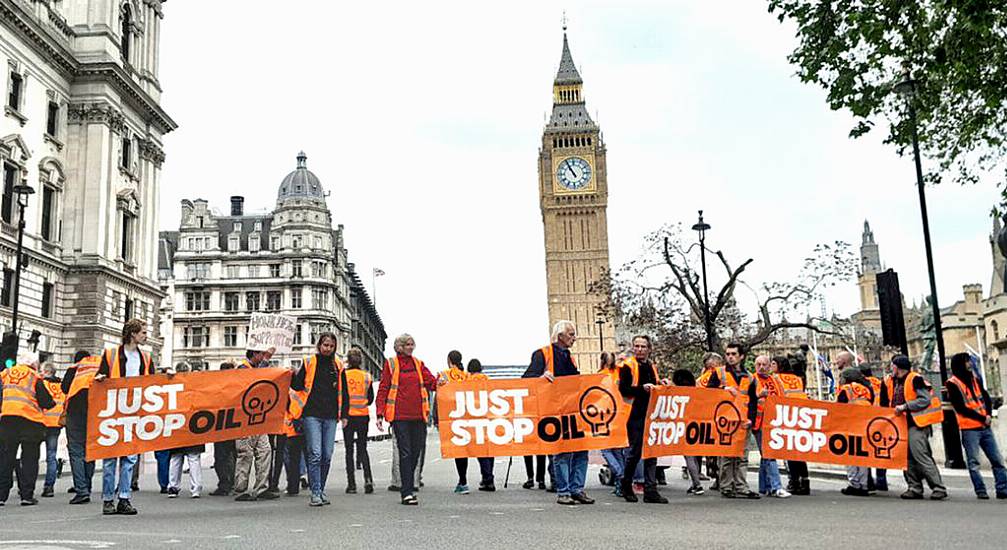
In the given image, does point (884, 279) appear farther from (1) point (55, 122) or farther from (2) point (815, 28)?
(1) point (55, 122)

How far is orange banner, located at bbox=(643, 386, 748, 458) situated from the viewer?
1198 centimetres

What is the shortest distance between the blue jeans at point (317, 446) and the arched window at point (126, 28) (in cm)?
4311

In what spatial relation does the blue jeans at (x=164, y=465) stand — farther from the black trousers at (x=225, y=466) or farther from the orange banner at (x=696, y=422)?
the orange banner at (x=696, y=422)

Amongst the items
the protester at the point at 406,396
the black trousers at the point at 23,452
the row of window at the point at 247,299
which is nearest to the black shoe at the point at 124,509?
the protester at the point at 406,396

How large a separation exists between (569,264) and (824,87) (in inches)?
4964

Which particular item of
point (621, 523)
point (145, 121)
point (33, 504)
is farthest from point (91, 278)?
point (621, 523)

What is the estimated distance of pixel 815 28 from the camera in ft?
58.2

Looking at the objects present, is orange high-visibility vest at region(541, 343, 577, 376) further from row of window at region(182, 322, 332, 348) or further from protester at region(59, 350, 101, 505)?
row of window at region(182, 322, 332, 348)

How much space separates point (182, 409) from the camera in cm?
1127

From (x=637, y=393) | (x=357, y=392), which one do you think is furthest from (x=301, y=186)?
(x=637, y=393)

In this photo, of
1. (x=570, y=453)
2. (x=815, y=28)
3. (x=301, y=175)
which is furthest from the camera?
(x=301, y=175)

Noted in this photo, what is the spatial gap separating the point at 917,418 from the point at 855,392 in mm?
1572

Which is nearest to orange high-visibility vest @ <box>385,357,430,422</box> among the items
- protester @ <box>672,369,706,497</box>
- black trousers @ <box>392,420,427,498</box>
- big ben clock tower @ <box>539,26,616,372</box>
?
black trousers @ <box>392,420,427,498</box>

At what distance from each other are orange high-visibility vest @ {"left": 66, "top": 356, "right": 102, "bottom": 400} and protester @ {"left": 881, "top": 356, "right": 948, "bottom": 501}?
33.7 feet
